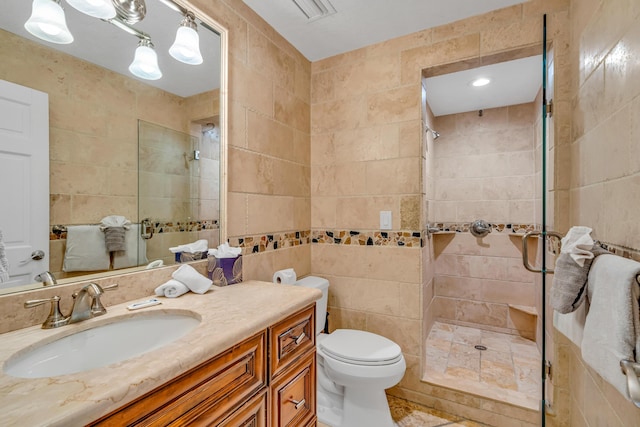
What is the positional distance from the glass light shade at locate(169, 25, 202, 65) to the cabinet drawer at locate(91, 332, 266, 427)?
1218 millimetres

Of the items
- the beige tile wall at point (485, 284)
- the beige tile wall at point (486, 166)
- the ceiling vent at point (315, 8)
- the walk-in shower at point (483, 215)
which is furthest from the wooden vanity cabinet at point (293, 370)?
the beige tile wall at point (486, 166)

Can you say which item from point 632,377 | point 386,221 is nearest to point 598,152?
point 632,377

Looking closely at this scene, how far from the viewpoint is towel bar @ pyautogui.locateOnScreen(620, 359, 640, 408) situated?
0.60m

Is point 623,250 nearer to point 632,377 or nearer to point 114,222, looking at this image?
point 632,377

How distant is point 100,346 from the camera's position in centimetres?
83

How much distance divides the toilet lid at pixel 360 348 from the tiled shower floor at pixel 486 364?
1.60 ft

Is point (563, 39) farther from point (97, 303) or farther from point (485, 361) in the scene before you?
point (97, 303)

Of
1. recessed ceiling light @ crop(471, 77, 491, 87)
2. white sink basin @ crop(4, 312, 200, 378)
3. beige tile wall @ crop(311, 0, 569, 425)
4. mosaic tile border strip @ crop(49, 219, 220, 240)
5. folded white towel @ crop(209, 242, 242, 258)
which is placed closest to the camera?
white sink basin @ crop(4, 312, 200, 378)

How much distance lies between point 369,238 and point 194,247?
1098 millimetres

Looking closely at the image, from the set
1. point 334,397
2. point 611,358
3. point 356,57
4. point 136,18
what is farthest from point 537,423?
point 136,18

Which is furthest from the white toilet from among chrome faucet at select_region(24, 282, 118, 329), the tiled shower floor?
chrome faucet at select_region(24, 282, 118, 329)

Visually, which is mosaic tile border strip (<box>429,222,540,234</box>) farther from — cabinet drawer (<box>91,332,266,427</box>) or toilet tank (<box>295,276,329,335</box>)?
cabinet drawer (<box>91,332,266,427</box>)

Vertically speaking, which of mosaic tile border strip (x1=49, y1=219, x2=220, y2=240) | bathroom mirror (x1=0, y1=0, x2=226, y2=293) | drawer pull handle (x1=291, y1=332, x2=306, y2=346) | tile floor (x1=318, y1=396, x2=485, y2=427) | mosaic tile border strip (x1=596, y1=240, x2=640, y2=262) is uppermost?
bathroom mirror (x1=0, y1=0, x2=226, y2=293)

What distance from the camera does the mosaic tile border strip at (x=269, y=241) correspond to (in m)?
1.53
